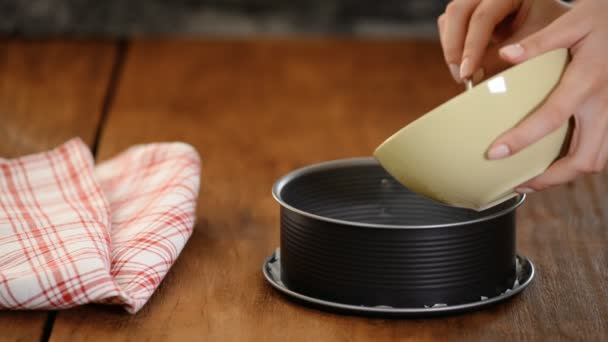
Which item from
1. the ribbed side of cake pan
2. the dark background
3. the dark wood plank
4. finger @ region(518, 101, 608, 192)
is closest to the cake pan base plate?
the ribbed side of cake pan

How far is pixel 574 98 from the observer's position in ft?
2.80

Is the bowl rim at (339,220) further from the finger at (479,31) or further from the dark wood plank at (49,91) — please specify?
the dark wood plank at (49,91)

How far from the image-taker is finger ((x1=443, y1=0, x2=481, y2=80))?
3.64 feet

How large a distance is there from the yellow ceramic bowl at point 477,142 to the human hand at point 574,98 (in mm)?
11

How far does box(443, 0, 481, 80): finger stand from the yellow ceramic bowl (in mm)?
242

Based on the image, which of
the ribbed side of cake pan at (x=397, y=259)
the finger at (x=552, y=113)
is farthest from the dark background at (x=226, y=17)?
the finger at (x=552, y=113)

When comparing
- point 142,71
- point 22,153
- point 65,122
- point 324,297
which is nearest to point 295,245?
point 324,297

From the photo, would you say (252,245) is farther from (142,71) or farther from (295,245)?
(142,71)

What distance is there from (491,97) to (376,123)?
852 millimetres

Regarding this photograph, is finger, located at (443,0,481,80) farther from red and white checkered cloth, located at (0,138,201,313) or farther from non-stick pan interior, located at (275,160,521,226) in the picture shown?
red and white checkered cloth, located at (0,138,201,313)

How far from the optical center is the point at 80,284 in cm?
91

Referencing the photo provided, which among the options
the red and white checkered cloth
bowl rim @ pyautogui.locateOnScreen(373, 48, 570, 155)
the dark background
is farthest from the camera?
the dark background

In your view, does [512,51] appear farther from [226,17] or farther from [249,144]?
[226,17]

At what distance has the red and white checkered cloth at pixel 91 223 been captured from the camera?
910 millimetres
